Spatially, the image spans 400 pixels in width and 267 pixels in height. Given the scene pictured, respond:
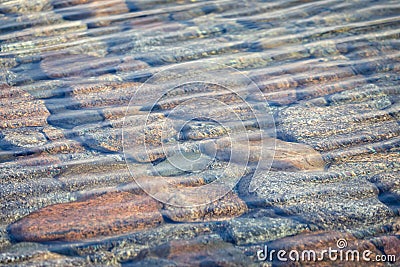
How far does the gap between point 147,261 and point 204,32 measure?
223 centimetres

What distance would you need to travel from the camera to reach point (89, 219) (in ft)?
6.44

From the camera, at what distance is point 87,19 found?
3877 mm

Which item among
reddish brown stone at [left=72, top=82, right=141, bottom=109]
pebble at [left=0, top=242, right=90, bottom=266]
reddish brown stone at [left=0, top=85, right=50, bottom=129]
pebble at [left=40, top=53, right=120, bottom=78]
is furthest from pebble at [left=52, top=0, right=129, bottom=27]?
pebble at [left=0, top=242, right=90, bottom=266]

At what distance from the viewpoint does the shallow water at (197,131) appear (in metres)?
1.91

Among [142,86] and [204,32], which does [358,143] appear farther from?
[204,32]

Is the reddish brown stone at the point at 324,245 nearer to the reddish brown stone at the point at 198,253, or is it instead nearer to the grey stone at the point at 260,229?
the grey stone at the point at 260,229

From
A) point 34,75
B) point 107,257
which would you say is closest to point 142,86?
point 34,75

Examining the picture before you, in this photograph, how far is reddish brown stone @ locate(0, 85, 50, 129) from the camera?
2645 millimetres

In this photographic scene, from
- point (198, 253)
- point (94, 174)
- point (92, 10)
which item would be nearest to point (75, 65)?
point (92, 10)

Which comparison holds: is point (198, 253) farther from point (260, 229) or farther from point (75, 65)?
point (75, 65)

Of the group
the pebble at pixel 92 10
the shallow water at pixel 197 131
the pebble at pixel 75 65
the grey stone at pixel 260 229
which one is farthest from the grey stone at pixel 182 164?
the pebble at pixel 92 10

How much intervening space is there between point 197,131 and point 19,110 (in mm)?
988

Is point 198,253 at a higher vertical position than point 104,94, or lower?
lower

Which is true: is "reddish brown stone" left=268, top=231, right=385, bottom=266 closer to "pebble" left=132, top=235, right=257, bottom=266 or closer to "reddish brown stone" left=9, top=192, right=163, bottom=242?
"pebble" left=132, top=235, right=257, bottom=266
